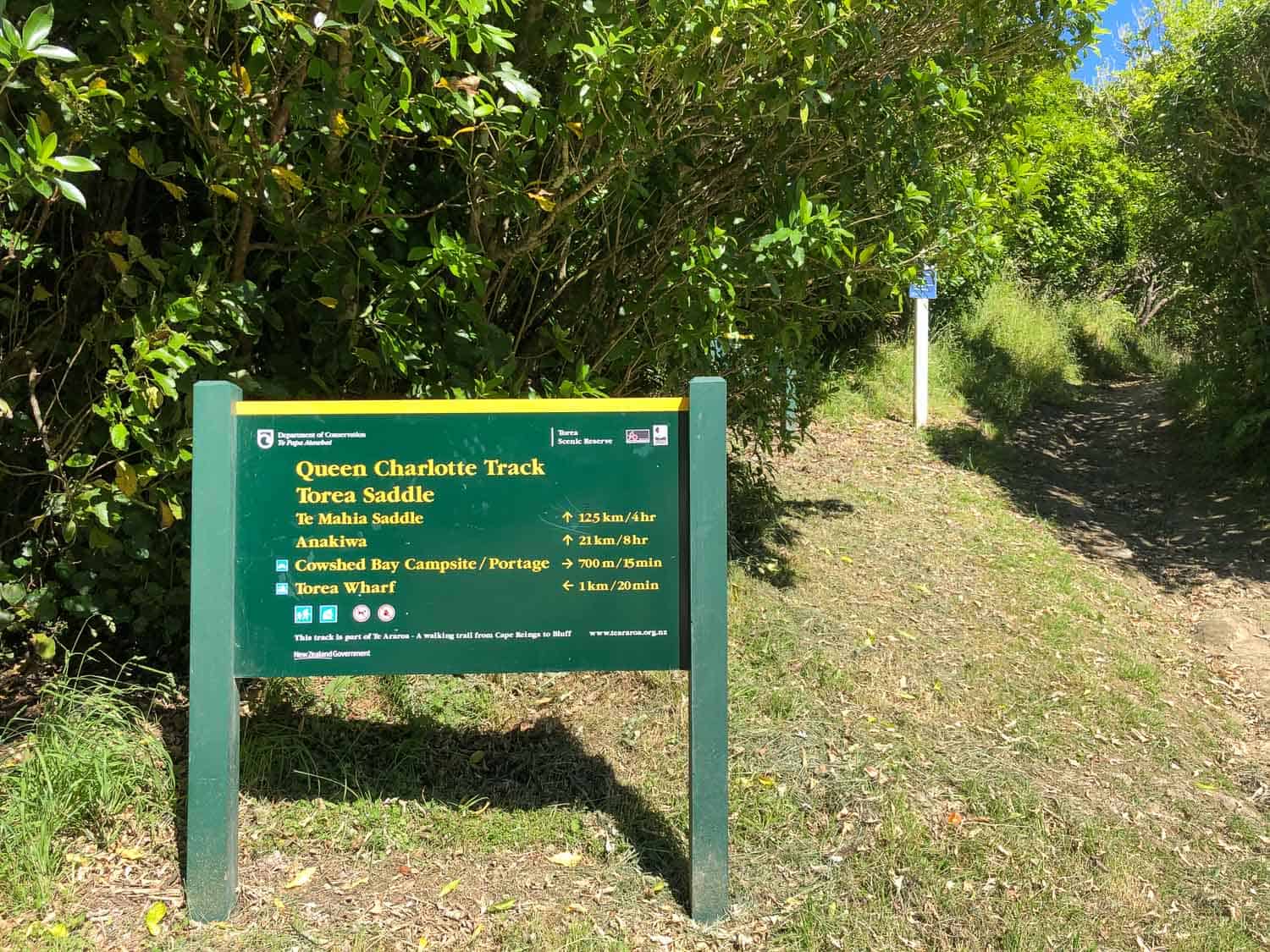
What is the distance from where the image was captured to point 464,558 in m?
3.29

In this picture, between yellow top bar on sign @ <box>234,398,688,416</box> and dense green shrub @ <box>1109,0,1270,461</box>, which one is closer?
yellow top bar on sign @ <box>234,398,688,416</box>

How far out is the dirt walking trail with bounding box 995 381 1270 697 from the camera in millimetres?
7215

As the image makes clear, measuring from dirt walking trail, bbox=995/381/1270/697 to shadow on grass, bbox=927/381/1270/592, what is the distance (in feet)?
0.05

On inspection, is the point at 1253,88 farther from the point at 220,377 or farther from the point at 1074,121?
the point at 220,377

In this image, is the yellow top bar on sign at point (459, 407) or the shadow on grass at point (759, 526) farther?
the shadow on grass at point (759, 526)

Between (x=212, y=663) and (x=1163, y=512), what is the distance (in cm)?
888

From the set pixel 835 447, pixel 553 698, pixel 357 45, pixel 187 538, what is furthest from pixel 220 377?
pixel 835 447

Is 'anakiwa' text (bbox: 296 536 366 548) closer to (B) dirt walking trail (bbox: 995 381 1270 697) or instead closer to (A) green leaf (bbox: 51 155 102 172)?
(A) green leaf (bbox: 51 155 102 172)

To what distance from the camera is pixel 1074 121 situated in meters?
15.9

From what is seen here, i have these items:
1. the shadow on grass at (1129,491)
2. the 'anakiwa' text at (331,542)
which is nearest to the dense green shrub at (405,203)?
the 'anakiwa' text at (331,542)

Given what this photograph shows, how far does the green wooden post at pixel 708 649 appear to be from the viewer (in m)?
3.22

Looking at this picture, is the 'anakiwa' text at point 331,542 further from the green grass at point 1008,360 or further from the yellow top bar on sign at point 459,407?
the green grass at point 1008,360

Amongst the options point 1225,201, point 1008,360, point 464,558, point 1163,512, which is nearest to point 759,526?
point 464,558

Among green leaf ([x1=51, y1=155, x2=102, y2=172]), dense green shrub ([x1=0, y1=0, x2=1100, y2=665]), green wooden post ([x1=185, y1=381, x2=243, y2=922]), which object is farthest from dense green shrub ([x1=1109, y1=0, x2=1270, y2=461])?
green leaf ([x1=51, y1=155, x2=102, y2=172])
